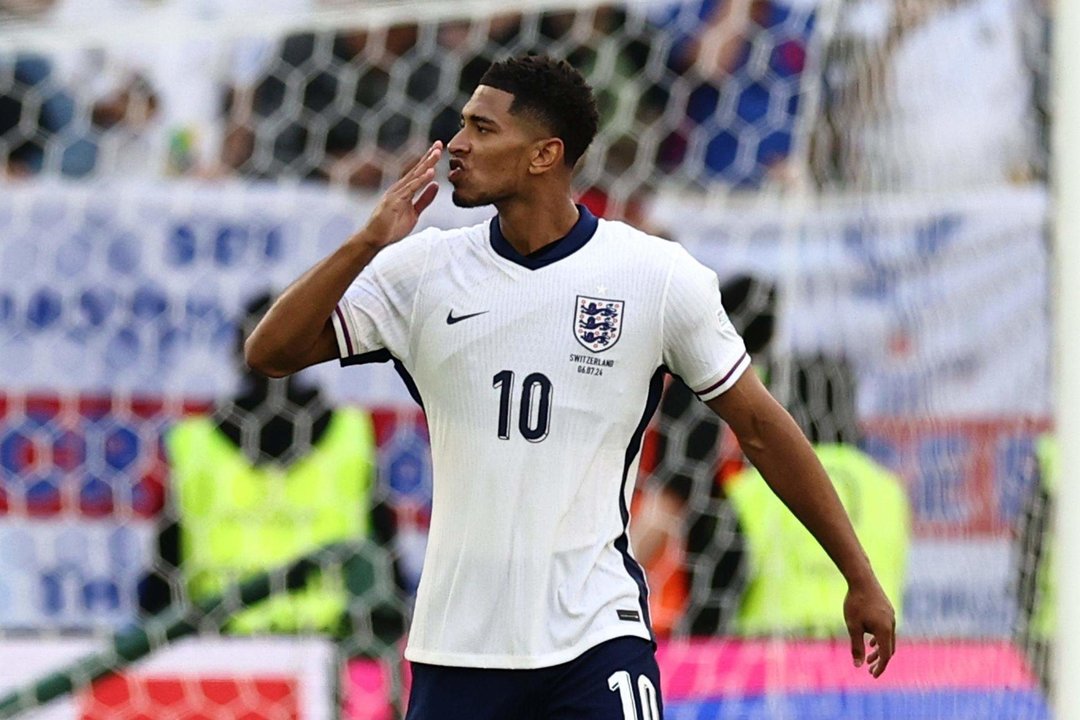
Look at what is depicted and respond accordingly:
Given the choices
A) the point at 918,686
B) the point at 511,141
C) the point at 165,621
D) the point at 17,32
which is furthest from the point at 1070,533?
the point at 17,32

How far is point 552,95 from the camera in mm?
2791

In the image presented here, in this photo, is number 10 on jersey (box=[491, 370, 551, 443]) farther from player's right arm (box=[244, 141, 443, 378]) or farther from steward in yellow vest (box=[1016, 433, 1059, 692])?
steward in yellow vest (box=[1016, 433, 1059, 692])

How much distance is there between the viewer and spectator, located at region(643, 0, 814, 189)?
15.5ft

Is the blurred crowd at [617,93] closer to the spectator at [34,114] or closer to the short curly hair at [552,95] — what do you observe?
the spectator at [34,114]

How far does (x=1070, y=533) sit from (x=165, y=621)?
2099mm

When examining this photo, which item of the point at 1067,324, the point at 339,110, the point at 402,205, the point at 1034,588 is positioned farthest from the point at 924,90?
the point at 402,205

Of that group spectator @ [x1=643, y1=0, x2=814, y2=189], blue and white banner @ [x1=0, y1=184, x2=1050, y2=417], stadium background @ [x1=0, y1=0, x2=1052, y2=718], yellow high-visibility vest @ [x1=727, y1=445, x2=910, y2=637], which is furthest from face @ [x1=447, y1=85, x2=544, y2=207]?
yellow high-visibility vest @ [x1=727, y1=445, x2=910, y2=637]

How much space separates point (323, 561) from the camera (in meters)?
4.36

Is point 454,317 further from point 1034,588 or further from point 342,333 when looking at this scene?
point 1034,588

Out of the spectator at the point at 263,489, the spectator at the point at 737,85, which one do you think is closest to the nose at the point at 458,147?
the spectator at the point at 737,85

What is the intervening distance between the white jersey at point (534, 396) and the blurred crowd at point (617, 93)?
1.82 meters

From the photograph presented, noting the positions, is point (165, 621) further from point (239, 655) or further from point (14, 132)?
point (14, 132)

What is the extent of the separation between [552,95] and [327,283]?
0.49m

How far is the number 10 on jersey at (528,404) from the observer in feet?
8.71
